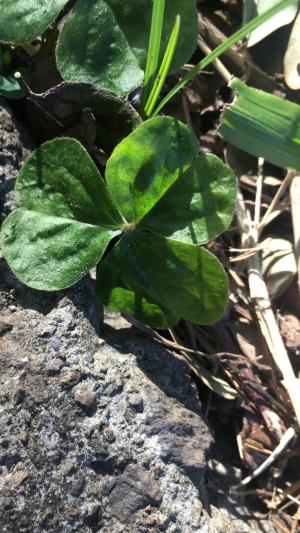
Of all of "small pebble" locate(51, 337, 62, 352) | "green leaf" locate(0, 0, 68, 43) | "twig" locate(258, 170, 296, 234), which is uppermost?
"green leaf" locate(0, 0, 68, 43)

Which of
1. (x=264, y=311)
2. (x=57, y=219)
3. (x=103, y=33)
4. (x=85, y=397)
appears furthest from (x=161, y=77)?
(x=85, y=397)

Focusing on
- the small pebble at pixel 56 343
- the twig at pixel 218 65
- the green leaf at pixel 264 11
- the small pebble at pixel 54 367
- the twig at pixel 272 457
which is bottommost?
the twig at pixel 272 457

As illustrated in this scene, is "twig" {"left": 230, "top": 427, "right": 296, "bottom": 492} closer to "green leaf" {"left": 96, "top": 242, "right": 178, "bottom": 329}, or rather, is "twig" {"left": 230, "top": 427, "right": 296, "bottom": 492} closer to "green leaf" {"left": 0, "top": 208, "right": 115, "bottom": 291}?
"green leaf" {"left": 96, "top": 242, "right": 178, "bottom": 329}

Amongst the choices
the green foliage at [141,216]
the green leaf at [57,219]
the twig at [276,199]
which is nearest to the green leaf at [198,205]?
the green foliage at [141,216]

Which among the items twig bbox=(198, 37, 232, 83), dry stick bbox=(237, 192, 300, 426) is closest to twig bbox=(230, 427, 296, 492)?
dry stick bbox=(237, 192, 300, 426)

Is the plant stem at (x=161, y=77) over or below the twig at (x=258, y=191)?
over

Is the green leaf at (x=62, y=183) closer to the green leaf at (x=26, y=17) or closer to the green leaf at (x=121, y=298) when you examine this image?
the green leaf at (x=121, y=298)

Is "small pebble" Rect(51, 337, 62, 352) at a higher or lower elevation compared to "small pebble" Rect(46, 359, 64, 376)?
higher
